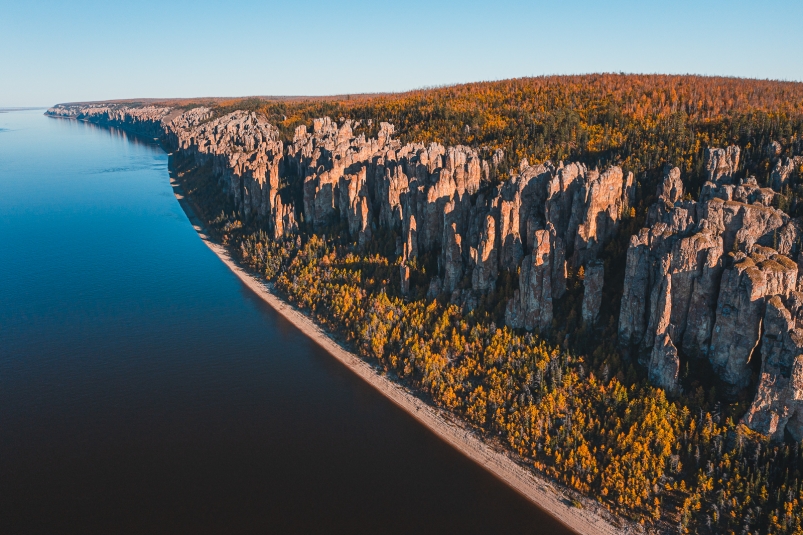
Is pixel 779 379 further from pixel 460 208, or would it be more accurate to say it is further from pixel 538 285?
pixel 460 208

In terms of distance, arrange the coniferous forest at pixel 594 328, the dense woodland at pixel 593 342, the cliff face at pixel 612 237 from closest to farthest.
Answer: the dense woodland at pixel 593 342 → the coniferous forest at pixel 594 328 → the cliff face at pixel 612 237

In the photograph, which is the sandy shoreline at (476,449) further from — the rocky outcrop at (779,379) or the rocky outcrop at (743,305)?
the rocky outcrop at (743,305)

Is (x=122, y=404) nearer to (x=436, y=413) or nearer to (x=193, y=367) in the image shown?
(x=193, y=367)

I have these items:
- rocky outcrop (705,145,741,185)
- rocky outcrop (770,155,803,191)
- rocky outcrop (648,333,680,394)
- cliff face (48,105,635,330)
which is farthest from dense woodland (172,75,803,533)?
cliff face (48,105,635,330)

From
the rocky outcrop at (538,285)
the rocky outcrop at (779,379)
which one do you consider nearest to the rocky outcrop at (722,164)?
the rocky outcrop at (538,285)

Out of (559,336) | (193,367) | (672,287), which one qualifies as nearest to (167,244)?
(193,367)

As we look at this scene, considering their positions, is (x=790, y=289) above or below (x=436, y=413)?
above
